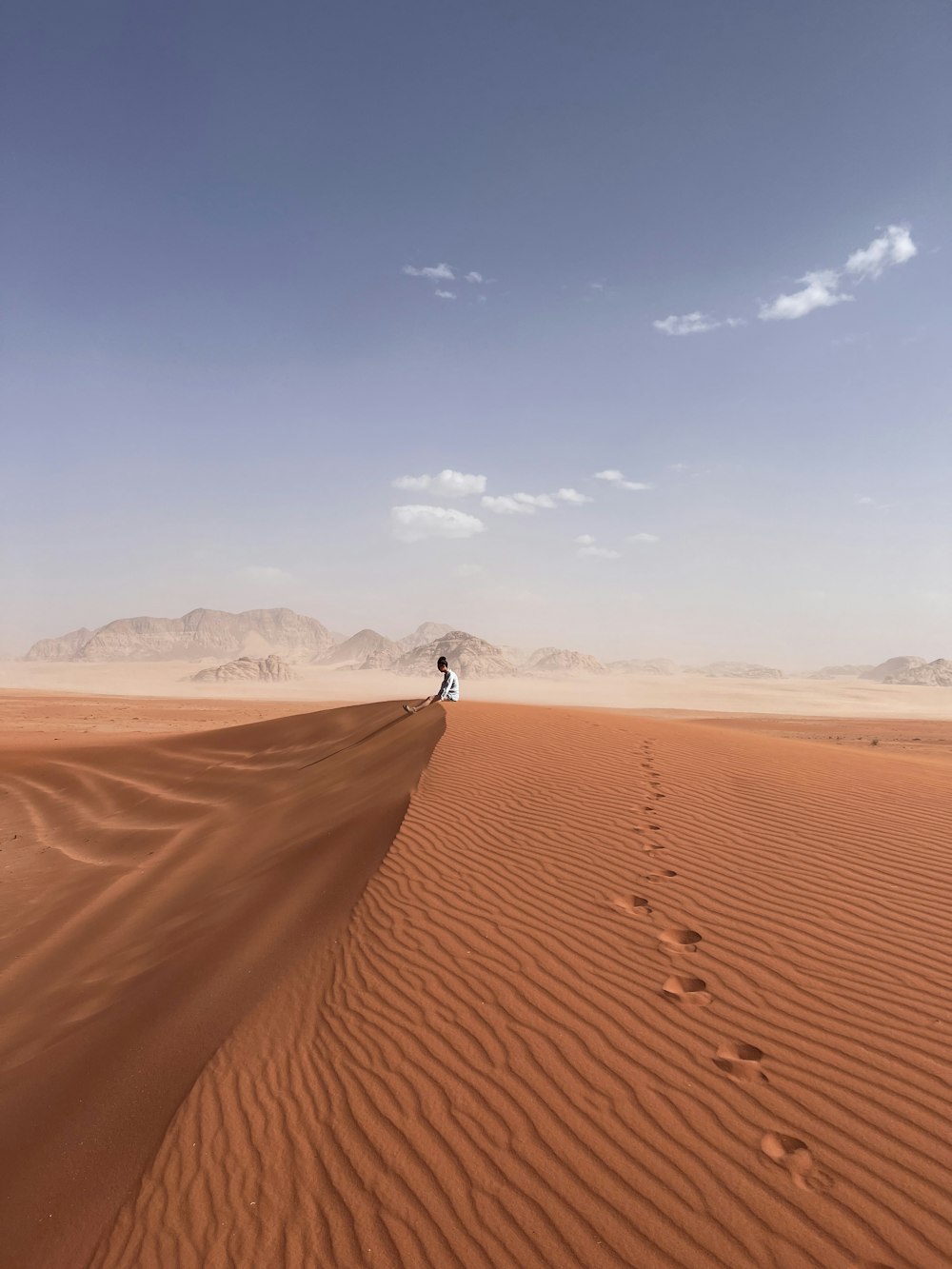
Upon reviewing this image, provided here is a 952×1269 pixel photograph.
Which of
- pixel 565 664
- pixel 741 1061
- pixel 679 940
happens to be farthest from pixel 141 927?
pixel 565 664

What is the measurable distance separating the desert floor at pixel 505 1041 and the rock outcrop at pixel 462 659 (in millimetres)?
86413

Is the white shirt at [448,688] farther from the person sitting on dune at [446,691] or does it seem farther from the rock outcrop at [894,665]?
the rock outcrop at [894,665]

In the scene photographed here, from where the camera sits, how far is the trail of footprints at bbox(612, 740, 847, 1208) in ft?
8.44

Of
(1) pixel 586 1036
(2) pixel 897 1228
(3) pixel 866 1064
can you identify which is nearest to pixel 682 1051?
(1) pixel 586 1036

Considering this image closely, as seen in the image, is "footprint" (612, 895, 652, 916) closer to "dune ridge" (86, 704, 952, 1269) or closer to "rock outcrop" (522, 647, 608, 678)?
"dune ridge" (86, 704, 952, 1269)

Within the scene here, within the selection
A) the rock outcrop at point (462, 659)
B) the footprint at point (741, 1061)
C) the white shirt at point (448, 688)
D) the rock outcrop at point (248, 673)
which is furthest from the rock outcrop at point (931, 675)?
the footprint at point (741, 1061)

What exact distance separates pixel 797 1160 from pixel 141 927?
19.5 ft

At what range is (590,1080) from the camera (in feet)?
10.1

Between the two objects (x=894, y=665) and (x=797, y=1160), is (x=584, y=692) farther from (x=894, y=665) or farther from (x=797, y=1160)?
(x=894, y=665)

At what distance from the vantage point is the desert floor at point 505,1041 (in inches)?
97.9

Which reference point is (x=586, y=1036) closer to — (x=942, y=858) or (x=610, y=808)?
(x=610, y=808)

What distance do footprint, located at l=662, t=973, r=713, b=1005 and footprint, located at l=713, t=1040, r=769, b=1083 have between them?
36 cm

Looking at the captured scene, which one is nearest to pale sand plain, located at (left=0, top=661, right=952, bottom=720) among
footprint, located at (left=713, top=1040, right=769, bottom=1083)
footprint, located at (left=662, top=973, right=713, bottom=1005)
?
footprint, located at (left=662, top=973, right=713, bottom=1005)

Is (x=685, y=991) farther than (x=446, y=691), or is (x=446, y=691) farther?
(x=446, y=691)
